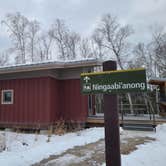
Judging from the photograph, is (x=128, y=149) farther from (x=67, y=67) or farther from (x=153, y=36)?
(x=153, y=36)

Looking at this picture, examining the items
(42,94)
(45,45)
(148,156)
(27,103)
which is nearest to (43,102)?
(42,94)

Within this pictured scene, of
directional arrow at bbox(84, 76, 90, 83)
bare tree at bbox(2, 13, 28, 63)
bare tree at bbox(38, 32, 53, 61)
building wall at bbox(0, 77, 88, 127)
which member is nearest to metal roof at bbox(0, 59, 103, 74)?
building wall at bbox(0, 77, 88, 127)

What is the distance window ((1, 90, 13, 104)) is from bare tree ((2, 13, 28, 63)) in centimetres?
1834

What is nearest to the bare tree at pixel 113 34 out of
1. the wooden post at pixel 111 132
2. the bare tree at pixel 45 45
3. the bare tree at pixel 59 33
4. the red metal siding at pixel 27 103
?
the bare tree at pixel 59 33

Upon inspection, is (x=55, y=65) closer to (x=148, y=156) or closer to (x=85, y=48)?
(x=148, y=156)

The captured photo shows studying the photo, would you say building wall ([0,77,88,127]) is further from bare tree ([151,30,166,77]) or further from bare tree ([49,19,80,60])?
bare tree ([49,19,80,60])

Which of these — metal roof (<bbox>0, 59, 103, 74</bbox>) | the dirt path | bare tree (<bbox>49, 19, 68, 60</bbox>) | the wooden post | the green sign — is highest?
bare tree (<bbox>49, 19, 68, 60</bbox>)

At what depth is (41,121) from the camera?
980cm

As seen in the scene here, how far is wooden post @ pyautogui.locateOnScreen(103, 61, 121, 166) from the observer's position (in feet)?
9.46

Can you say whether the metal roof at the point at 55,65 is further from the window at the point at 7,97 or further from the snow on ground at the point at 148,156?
the snow on ground at the point at 148,156

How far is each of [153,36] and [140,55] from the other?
365 centimetres

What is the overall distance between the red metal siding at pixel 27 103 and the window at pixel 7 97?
0.19m

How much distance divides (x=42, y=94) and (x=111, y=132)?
7390 millimetres

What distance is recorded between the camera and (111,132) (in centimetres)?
293
